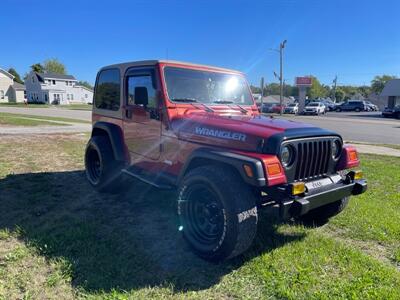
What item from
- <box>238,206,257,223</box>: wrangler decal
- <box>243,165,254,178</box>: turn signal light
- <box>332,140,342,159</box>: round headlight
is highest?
<box>332,140,342,159</box>: round headlight

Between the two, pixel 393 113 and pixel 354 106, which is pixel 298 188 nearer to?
pixel 393 113

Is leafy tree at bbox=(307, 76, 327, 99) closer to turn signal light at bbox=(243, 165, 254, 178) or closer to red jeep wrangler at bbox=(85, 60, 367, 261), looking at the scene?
red jeep wrangler at bbox=(85, 60, 367, 261)

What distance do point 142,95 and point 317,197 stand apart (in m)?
2.48

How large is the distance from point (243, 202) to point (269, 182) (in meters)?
0.32

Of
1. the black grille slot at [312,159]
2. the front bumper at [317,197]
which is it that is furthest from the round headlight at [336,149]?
the front bumper at [317,197]

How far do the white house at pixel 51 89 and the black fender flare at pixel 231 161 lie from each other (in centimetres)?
6416

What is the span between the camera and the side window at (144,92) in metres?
4.07

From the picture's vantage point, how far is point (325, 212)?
4.11 meters

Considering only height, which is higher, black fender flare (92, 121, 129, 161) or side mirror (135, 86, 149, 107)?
side mirror (135, 86, 149, 107)

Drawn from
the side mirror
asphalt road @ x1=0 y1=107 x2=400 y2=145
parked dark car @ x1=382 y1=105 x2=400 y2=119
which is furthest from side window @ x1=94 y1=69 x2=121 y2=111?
parked dark car @ x1=382 y1=105 x2=400 y2=119

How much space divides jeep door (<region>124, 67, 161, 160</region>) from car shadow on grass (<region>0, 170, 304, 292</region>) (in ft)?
2.97

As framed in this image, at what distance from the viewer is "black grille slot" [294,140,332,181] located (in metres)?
3.17

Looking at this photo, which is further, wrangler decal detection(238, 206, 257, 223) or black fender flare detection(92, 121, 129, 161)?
black fender flare detection(92, 121, 129, 161)

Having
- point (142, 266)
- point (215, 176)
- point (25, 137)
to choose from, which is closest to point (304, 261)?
point (215, 176)
